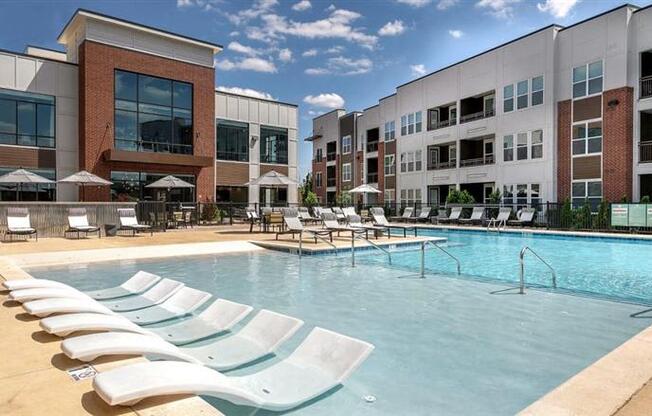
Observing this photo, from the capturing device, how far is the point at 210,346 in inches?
183

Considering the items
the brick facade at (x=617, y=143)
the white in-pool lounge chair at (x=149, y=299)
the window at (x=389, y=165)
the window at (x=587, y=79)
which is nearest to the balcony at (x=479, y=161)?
the window at (x=587, y=79)

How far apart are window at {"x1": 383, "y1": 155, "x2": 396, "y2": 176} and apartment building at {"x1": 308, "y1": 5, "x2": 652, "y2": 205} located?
0.54 feet

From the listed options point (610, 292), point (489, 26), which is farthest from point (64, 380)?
point (489, 26)

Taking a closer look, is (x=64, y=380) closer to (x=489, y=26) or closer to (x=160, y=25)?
(x=489, y=26)

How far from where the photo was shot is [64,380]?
3.29 m

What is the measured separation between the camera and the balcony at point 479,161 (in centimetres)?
2845

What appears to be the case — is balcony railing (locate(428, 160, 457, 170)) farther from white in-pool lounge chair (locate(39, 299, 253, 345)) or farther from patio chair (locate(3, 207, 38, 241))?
white in-pool lounge chair (locate(39, 299, 253, 345))

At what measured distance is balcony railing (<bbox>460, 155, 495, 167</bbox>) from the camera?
28.5 metres

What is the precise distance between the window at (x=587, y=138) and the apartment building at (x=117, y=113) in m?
19.4

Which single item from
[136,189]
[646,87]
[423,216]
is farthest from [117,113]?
[646,87]

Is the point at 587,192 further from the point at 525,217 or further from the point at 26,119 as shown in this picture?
the point at 26,119

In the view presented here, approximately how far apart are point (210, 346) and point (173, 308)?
173 cm

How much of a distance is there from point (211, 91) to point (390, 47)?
11.2 m

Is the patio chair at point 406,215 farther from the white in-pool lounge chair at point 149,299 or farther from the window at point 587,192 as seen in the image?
the white in-pool lounge chair at point 149,299
